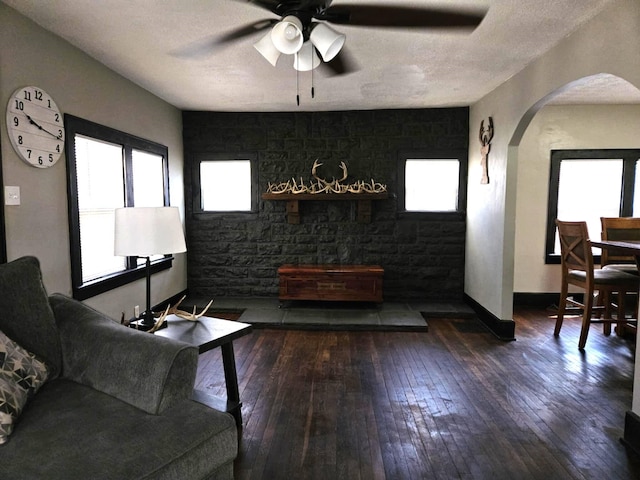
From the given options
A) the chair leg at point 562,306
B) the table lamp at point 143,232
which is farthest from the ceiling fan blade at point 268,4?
the chair leg at point 562,306

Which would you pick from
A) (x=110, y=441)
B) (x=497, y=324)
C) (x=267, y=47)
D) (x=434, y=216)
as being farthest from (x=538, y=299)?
(x=110, y=441)

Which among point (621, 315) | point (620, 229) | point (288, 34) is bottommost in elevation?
point (621, 315)

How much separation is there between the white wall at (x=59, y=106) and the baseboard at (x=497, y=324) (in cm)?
363

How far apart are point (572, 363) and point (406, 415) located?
1.76 meters

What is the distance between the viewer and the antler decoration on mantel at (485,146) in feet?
13.4

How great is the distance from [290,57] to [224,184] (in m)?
2.40

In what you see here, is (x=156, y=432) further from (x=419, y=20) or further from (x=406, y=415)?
(x=419, y=20)

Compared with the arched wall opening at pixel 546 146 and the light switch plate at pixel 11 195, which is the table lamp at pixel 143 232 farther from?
the arched wall opening at pixel 546 146

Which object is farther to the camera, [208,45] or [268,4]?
[208,45]

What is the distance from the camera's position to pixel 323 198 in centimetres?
480

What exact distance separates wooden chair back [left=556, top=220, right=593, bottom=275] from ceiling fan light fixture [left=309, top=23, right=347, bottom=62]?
2.81m

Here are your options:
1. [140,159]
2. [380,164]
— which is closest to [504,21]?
[380,164]

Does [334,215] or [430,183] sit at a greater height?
[430,183]

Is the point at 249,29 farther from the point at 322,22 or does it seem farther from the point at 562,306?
the point at 562,306
